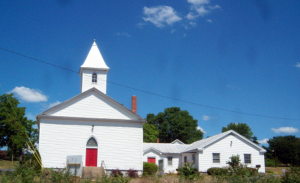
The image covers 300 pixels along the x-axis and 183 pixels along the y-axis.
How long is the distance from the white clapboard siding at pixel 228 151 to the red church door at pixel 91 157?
11.8 metres

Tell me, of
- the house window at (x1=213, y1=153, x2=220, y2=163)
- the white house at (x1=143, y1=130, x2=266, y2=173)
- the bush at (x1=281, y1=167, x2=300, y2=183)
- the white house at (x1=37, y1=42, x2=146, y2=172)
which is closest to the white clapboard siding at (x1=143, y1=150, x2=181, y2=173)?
the white house at (x1=143, y1=130, x2=266, y2=173)

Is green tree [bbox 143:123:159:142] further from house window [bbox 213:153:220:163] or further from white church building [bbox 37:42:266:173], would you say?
white church building [bbox 37:42:266:173]

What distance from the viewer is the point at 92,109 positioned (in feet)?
85.5

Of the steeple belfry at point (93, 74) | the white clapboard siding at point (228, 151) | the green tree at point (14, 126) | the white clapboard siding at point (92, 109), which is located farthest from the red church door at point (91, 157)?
the green tree at point (14, 126)

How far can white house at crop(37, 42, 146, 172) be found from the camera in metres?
24.5

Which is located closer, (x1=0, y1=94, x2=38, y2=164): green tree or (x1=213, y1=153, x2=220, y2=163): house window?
(x1=213, y1=153, x2=220, y2=163): house window

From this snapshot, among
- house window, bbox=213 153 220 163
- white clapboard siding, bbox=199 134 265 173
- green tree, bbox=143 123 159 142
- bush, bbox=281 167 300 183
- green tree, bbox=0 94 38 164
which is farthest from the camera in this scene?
green tree, bbox=143 123 159 142

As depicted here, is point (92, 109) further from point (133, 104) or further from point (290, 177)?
point (290, 177)

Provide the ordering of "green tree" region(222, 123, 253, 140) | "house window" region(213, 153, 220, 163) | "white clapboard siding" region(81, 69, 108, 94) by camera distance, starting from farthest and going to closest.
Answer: "green tree" region(222, 123, 253, 140) → "house window" region(213, 153, 220, 163) → "white clapboard siding" region(81, 69, 108, 94)

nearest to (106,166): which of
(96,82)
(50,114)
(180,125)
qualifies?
(50,114)

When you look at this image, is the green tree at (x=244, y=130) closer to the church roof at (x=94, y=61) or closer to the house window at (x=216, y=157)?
the house window at (x=216, y=157)

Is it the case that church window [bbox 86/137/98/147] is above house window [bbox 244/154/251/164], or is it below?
above

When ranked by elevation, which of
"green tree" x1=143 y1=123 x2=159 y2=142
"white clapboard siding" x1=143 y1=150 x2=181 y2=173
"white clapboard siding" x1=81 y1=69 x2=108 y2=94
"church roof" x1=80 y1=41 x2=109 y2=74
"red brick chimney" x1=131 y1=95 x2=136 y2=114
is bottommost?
"white clapboard siding" x1=143 y1=150 x2=181 y2=173

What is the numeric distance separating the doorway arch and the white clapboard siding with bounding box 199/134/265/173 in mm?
11760
